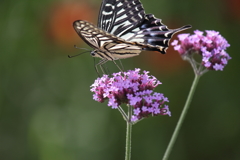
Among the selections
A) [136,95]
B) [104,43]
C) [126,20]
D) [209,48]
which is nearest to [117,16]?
[126,20]

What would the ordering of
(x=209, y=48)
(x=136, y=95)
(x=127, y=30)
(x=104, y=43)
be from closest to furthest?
(x=136, y=95)
(x=104, y=43)
(x=209, y=48)
(x=127, y=30)

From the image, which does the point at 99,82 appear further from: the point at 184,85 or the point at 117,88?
the point at 184,85

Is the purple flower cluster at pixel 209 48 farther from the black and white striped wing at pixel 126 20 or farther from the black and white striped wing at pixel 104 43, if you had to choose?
Result: the black and white striped wing at pixel 104 43

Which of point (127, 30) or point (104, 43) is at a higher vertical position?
point (127, 30)

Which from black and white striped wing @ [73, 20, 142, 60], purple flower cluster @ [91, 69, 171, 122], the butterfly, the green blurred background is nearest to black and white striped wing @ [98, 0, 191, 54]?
the butterfly

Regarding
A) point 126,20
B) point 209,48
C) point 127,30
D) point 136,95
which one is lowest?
point 136,95

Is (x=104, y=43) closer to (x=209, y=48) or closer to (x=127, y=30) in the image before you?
(x=127, y=30)

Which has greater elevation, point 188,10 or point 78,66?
point 188,10

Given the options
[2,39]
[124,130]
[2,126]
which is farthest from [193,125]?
[2,39]
